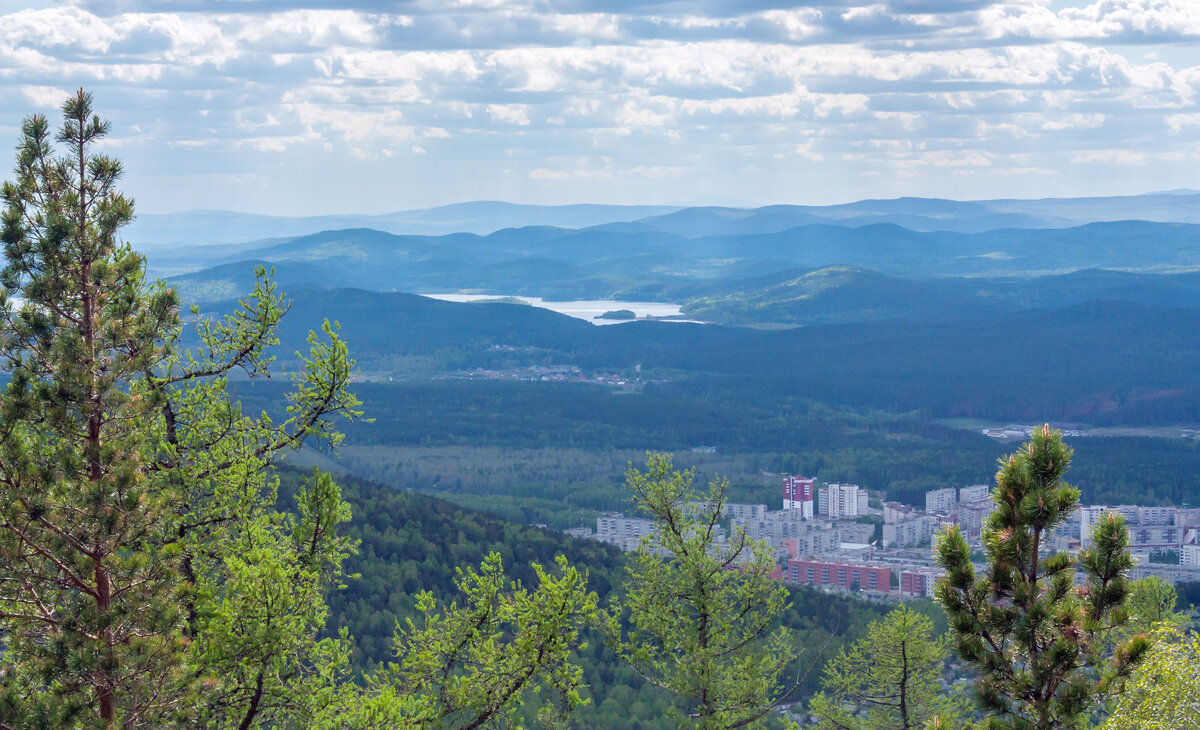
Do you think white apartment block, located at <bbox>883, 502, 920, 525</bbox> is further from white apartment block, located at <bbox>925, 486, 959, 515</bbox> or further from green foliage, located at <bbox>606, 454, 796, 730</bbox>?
green foliage, located at <bbox>606, 454, 796, 730</bbox>

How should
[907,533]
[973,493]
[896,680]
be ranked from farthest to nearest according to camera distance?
[973,493]
[907,533]
[896,680]

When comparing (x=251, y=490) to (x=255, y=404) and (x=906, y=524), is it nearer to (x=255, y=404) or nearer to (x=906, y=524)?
(x=906, y=524)

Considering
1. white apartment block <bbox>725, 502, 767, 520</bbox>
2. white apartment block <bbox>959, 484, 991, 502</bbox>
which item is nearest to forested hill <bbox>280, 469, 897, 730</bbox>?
white apartment block <bbox>725, 502, 767, 520</bbox>

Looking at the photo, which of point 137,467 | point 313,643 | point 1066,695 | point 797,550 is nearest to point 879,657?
point 1066,695

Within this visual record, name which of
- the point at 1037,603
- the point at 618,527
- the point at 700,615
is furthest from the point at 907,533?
the point at 1037,603

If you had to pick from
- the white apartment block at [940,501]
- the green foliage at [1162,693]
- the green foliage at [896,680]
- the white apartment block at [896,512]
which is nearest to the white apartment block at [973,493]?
the white apartment block at [940,501]

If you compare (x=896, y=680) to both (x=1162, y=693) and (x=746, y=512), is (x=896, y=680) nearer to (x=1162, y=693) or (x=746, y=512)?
(x=1162, y=693)

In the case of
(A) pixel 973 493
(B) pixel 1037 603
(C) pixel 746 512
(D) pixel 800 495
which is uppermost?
(B) pixel 1037 603

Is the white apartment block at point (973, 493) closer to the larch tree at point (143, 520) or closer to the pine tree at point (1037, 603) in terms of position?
the pine tree at point (1037, 603)
